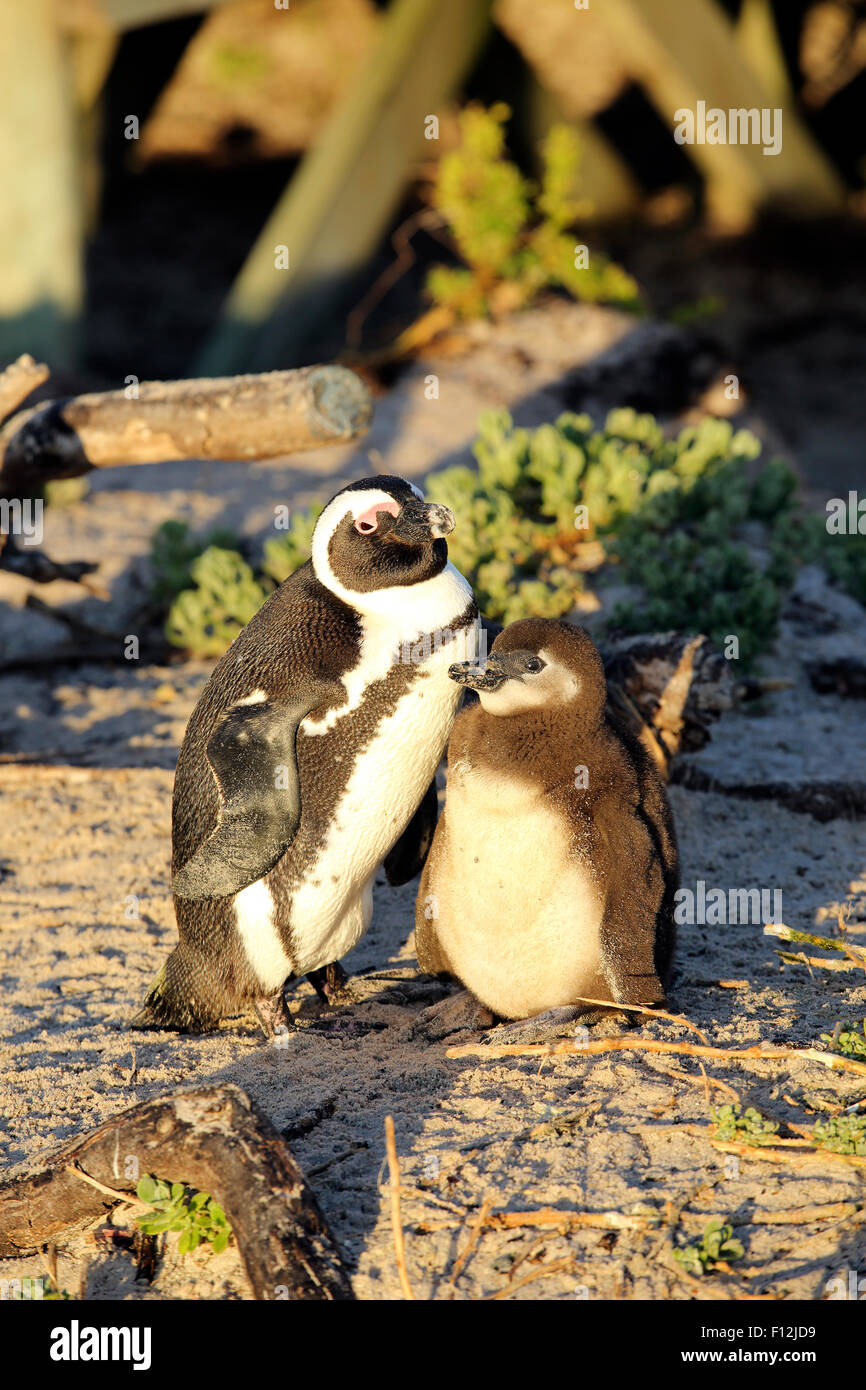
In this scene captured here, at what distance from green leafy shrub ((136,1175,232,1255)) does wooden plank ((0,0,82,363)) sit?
5.64 metres

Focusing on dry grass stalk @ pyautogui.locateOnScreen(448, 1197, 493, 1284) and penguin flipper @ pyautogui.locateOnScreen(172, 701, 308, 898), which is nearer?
dry grass stalk @ pyautogui.locateOnScreen(448, 1197, 493, 1284)

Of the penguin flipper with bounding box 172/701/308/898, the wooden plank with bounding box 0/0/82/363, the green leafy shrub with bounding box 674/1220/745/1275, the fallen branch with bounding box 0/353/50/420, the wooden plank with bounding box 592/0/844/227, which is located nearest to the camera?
the green leafy shrub with bounding box 674/1220/745/1275

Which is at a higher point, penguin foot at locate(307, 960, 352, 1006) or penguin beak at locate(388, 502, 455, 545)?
penguin beak at locate(388, 502, 455, 545)

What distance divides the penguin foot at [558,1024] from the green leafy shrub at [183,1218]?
73cm

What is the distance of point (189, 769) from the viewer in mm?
3248

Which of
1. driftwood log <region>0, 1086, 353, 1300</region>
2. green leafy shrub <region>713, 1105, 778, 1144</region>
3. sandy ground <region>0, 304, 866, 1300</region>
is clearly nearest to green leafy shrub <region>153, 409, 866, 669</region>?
sandy ground <region>0, 304, 866, 1300</region>

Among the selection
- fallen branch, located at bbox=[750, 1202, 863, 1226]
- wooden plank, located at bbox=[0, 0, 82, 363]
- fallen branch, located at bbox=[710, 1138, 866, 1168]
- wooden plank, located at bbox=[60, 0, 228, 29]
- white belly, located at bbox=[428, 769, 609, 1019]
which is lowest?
fallen branch, located at bbox=[750, 1202, 863, 1226]

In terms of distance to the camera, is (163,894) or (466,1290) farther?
(163,894)

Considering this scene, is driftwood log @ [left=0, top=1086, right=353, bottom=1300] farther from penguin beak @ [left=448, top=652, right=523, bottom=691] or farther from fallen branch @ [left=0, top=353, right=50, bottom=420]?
fallen branch @ [left=0, top=353, right=50, bottom=420]

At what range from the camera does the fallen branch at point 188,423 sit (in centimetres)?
376

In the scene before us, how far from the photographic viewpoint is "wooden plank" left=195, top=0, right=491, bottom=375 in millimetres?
7773

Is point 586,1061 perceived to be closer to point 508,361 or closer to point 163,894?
point 163,894

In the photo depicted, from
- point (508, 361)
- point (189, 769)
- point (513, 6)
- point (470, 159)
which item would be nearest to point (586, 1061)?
point (189, 769)

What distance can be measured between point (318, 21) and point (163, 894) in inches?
346
